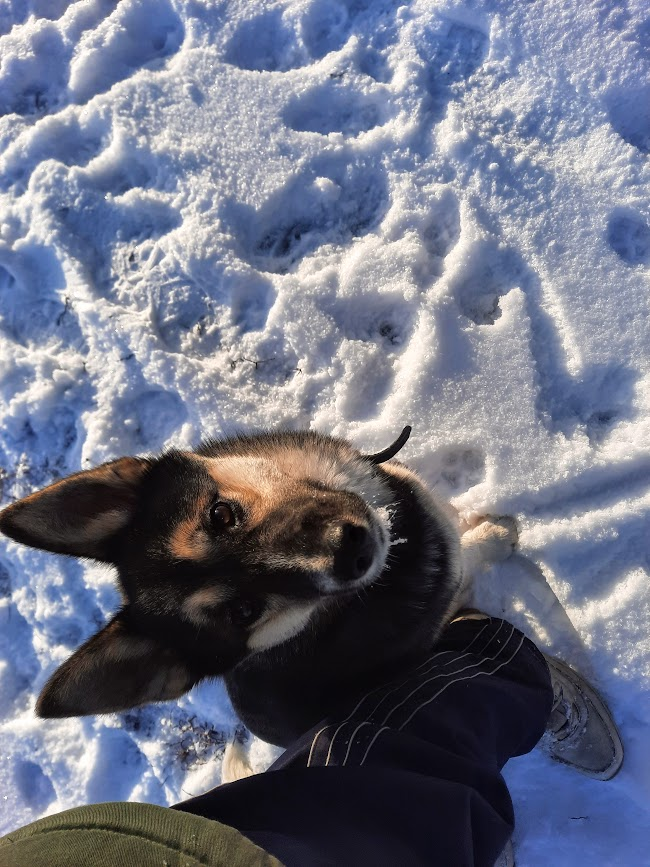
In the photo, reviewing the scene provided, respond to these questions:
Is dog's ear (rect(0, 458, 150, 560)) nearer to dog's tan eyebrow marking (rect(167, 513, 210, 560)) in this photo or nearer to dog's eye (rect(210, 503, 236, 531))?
dog's tan eyebrow marking (rect(167, 513, 210, 560))

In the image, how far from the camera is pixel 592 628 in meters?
3.01

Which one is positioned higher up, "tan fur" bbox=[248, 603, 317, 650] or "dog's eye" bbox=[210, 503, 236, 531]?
"dog's eye" bbox=[210, 503, 236, 531]

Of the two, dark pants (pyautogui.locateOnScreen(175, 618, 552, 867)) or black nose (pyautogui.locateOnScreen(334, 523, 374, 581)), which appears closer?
dark pants (pyautogui.locateOnScreen(175, 618, 552, 867))

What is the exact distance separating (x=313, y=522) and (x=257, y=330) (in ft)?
6.52

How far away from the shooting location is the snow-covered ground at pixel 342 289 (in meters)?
3.18

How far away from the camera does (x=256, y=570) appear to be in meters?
2.23

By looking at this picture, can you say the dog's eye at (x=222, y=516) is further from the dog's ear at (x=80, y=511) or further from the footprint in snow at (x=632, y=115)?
the footprint in snow at (x=632, y=115)

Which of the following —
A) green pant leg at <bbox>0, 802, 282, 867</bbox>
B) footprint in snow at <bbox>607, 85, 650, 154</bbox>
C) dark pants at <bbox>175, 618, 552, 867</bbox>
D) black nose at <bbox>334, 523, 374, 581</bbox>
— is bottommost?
dark pants at <bbox>175, 618, 552, 867</bbox>

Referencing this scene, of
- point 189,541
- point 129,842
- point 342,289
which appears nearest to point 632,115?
point 342,289

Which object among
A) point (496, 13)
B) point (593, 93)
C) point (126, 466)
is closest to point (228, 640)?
point (126, 466)

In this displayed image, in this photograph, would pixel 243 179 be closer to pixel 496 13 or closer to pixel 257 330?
pixel 257 330

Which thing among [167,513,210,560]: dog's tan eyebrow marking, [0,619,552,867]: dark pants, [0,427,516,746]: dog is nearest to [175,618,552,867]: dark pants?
[0,619,552,867]: dark pants

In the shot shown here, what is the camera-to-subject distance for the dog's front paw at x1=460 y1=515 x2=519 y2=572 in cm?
316

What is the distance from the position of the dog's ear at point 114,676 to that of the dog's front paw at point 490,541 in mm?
1637
